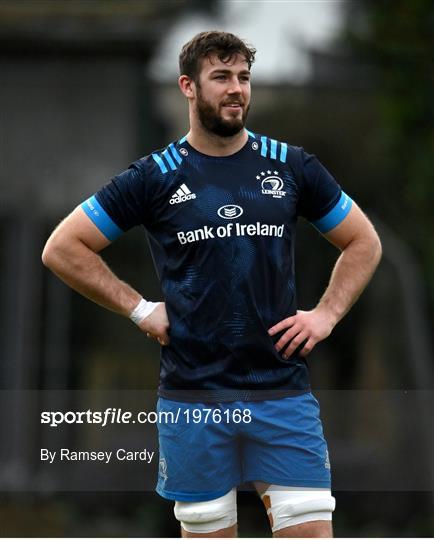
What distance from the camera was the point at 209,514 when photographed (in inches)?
129

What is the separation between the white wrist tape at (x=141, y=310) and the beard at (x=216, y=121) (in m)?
0.57

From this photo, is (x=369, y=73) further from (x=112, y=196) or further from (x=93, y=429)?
(x=112, y=196)

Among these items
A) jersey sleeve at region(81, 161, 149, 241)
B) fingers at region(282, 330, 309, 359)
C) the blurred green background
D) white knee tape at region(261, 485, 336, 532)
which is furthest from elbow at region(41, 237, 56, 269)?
the blurred green background

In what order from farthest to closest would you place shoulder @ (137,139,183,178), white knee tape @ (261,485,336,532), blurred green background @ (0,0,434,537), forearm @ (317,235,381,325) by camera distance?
blurred green background @ (0,0,434,537), forearm @ (317,235,381,325), shoulder @ (137,139,183,178), white knee tape @ (261,485,336,532)

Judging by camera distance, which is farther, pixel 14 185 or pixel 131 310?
pixel 14 185

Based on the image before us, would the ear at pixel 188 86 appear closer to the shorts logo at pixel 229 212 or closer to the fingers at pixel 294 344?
the shorts logo at pixel 229 212

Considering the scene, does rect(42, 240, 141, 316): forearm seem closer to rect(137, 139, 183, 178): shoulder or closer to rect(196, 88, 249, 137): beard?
rect(137, 139, 183, 178): shoulder

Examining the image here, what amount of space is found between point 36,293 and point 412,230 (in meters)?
1.92

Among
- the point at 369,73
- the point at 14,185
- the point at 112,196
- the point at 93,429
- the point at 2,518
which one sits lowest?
the point at 2,518

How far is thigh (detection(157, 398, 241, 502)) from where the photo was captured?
10.7 ft

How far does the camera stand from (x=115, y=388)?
546 cm

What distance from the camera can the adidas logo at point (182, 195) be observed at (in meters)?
3.31

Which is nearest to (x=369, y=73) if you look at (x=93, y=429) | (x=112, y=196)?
(x=93, y=429)

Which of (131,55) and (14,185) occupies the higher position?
(131,55)
